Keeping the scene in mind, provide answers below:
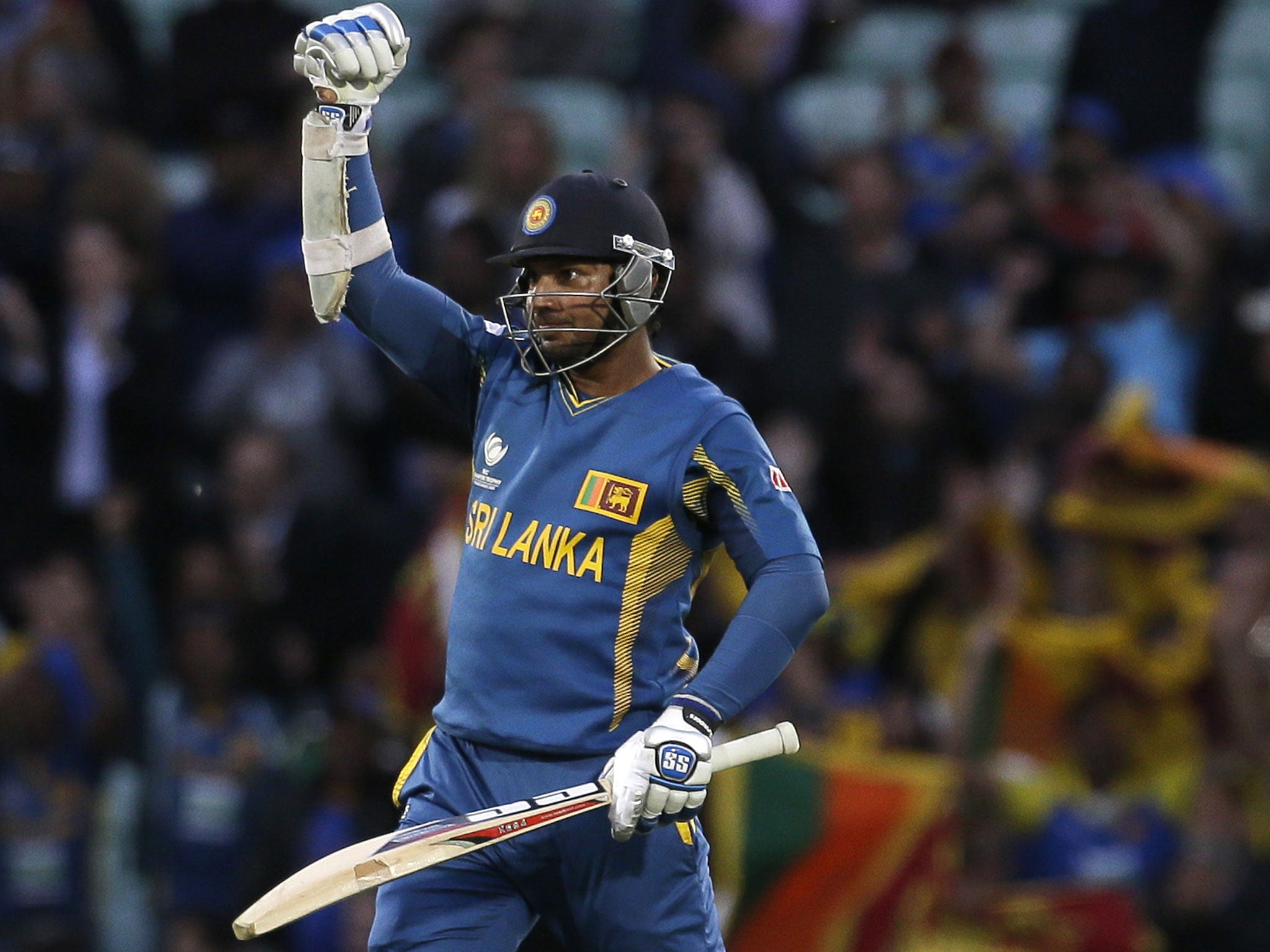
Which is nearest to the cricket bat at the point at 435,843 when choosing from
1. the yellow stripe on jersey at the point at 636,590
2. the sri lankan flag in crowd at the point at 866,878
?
the yellow stripe on jersey at the point at 636,590

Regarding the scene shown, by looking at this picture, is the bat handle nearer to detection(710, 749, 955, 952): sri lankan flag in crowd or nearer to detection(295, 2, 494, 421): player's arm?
detection(295, 2, 494, 421): player's arm

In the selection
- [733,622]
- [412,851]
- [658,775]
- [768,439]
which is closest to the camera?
[658,775]

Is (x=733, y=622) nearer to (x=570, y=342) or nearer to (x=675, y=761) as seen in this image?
(x=675, y=761)

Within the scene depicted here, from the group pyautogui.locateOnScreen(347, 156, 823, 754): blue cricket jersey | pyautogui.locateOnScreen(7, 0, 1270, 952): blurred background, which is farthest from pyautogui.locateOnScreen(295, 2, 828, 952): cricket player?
pyautogui.locateOnScreen(7, 0, 1270, 952): blurred background

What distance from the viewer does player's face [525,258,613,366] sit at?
472cm

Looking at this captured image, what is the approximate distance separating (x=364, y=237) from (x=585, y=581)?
949mm

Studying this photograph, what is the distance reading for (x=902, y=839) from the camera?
796 cm

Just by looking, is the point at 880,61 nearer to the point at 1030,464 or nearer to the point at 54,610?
the point at 1030,464

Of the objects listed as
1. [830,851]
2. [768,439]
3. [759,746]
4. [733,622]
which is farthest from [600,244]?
[768,439]

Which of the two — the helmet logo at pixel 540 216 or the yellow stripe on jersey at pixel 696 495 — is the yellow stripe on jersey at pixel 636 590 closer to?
the yellow stripe on jersey at pixel 696 495

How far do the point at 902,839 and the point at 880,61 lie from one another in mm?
5727

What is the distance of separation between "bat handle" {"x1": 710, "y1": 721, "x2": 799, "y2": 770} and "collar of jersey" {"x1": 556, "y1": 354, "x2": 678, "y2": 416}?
2.58 feet

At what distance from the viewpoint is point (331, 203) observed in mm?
4895

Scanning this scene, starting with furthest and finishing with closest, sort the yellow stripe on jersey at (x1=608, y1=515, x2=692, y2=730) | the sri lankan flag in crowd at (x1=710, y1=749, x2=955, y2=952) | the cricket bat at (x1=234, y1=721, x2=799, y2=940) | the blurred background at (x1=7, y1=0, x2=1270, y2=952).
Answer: the blurred background at (x1=7, y1=0, x2=1270, y2=952) < the sri lankan flag in crowd at (x1=710, y1=749, x2=955, y2=952) < the yellow stripe on jersey at (x1=608, y1=515, x2=692, y2=730) < the cricket bat at (x1=234, y1=721, x2=799, y2=940)
